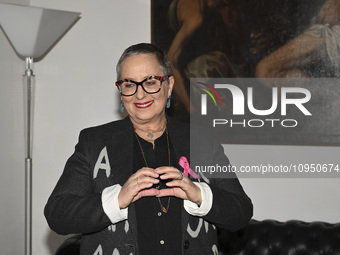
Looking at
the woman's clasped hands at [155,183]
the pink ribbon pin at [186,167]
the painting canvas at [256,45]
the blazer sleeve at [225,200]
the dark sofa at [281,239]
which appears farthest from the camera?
the painting canvas at [256,45]

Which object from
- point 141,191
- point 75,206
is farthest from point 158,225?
point 75,206

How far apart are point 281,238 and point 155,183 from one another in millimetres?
1818

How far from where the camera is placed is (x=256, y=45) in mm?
3430

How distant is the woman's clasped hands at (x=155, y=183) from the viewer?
1671 mm

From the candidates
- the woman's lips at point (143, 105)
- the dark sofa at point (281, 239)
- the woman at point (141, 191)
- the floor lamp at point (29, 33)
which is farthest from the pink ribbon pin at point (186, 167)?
the floor lamp at point (29, 33)

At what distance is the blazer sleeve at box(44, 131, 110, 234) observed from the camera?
1.75 meters

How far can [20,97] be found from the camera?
3.68 metres

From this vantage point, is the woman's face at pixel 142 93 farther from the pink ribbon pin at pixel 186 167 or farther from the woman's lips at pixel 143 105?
the pink ribbon pin at pixel 186 167

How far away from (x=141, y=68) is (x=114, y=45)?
6.32 ft

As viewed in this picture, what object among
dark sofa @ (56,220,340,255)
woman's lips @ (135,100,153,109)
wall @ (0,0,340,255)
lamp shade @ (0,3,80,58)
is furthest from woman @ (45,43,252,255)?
wall @ (0,0,340,255)

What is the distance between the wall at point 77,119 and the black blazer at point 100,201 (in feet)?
5.36

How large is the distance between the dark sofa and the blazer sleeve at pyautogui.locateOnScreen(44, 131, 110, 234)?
1.36 m

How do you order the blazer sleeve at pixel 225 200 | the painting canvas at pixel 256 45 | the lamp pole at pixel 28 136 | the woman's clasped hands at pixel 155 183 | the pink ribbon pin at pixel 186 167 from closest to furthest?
the woman's clasped hands at pixel 155 183
the blazer sleeve at pixel 225 200
the pink ribbon pin at pixel 186 167
the painting canvas at pixel 256 45
the lamp pole at pixel 28 136

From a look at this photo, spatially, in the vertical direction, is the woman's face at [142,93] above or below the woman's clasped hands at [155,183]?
above
